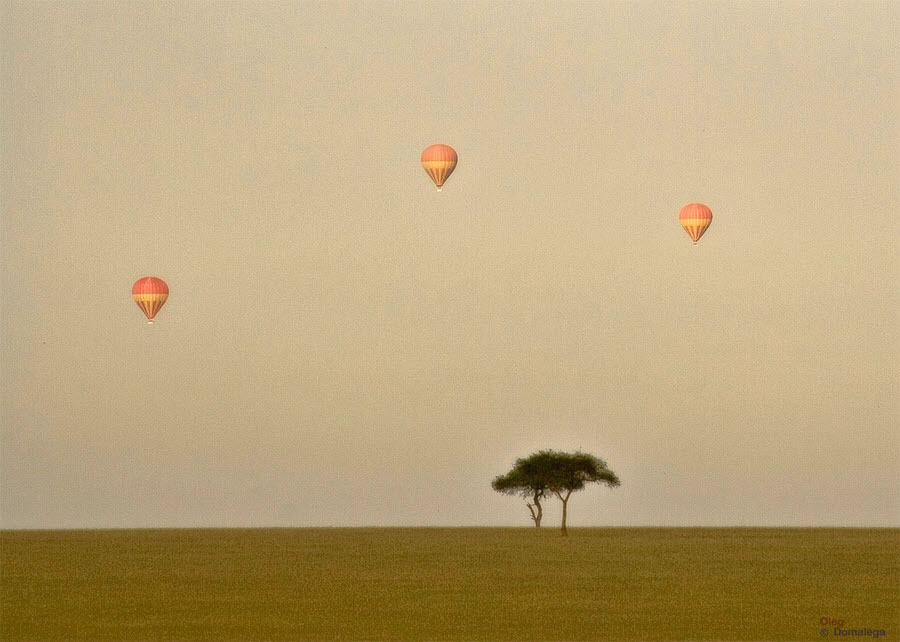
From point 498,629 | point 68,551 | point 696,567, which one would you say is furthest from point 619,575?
point 68,551

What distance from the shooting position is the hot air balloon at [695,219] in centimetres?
5881

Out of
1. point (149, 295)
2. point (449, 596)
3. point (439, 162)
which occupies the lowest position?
point (449, 596)

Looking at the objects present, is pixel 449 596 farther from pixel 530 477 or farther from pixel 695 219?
pixel 530 477

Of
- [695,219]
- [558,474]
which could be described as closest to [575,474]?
[558,474]

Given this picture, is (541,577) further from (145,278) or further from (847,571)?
(145,278)

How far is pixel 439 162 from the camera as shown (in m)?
56.6

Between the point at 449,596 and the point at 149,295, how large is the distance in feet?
73.8

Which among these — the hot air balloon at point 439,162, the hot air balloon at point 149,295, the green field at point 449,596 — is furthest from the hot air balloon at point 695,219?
the hot air balloon at point 149,295

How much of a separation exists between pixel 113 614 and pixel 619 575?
19.5 metres

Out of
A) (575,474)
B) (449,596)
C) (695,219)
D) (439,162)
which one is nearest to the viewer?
(449,596)

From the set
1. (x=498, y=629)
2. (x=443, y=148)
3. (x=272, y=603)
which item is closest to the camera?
(x=498, y=629)

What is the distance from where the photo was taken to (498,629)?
31719 millimetres

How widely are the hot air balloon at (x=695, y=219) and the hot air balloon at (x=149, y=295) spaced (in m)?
20.2

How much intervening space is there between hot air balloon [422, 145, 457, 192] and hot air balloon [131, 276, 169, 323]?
11.3 m
